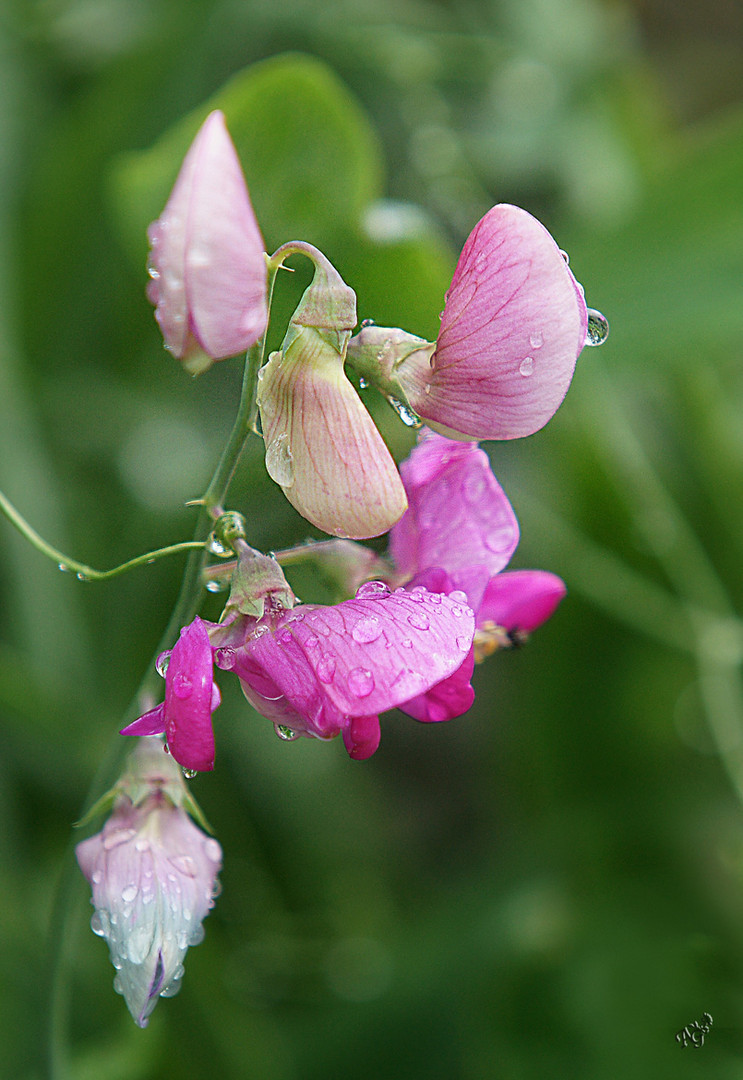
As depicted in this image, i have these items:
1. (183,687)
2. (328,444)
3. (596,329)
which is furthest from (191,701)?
(596,329)

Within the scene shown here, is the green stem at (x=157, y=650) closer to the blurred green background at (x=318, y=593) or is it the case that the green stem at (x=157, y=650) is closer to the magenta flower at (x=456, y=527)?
the magenta flower at (x=456, y=527)

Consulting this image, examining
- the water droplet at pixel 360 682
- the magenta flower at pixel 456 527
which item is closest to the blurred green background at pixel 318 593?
the magenta flower at pixel 456 527

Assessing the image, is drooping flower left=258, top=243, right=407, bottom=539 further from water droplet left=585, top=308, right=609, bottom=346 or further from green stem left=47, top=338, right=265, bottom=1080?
water droplet left=585, top=308, right=609, bottom=346

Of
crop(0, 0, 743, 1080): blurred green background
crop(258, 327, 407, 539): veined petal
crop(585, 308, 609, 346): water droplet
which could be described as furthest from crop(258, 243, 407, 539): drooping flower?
crop(0, 0, 743, 1080): blurred green background

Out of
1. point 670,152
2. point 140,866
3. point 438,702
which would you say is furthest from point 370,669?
point 670,152

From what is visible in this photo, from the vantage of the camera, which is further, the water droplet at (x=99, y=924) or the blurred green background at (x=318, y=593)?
the blurred green background at (x=318, y=593)

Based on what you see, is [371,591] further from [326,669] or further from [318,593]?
[318,593]
